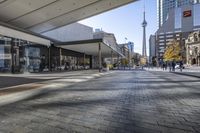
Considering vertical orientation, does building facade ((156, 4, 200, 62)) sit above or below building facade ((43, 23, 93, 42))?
above

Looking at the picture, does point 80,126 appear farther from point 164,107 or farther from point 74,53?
point 74,53

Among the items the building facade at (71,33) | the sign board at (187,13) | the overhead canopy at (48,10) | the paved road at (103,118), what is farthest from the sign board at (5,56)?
the sign board at (187,13)

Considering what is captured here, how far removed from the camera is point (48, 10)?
28219 mm

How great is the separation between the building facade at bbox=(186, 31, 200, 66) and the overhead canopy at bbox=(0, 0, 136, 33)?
7154cm

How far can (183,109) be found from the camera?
714 cm

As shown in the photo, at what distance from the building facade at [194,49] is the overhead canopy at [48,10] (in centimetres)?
7154

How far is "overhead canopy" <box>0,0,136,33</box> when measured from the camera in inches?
1015

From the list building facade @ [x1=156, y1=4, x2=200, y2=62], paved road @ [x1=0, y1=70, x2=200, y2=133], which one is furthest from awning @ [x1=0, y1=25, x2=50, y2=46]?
building facade @ [x1=156, y1=4, x2=200, y2=62]

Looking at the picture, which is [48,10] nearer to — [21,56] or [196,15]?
[21,56]

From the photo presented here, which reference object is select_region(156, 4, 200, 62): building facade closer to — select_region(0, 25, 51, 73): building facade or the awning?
select_region(0, 25, 51, 73): building facade

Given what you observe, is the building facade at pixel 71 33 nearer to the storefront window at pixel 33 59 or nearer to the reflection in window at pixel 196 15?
the storefront window at pixel 33 59

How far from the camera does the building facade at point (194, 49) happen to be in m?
92.9

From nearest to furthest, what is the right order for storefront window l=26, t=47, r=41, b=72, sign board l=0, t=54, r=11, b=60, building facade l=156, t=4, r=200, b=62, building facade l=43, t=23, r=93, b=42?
sign board l=0, t=54, r=11, b=60, storefront window l=26, t=47, r=41, b=72, building facade l=43, t=23, r=93, b=42, building facade l=156, t=4, r=200, b=62

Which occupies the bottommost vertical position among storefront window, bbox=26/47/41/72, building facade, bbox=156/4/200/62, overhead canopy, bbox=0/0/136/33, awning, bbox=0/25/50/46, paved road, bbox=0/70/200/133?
paved road, bbox=0/70/200/133
